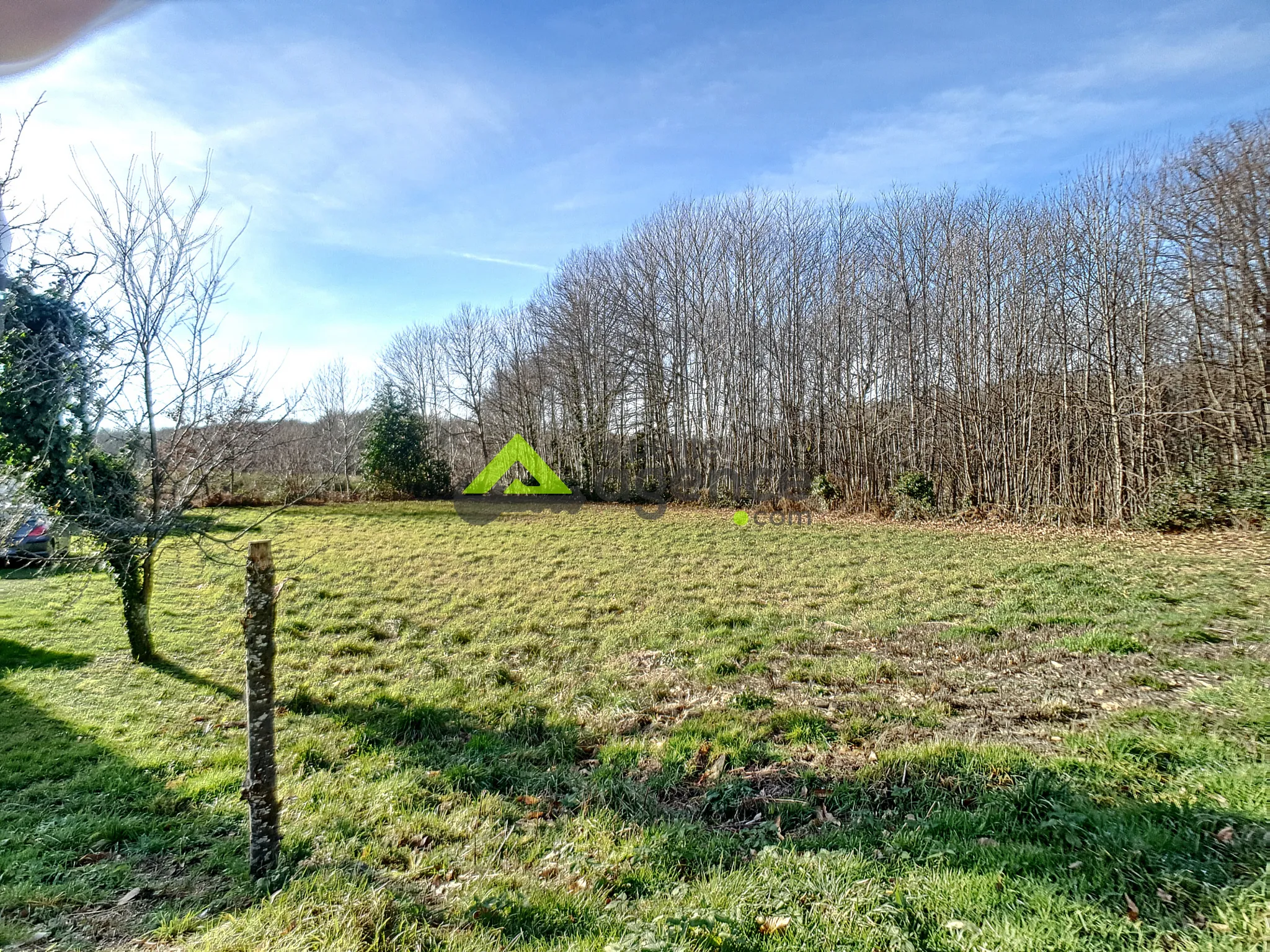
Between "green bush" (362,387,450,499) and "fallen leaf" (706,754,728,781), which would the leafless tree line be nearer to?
"green bush" (362,387,450,499)

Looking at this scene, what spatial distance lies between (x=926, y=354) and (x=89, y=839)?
1940 cm

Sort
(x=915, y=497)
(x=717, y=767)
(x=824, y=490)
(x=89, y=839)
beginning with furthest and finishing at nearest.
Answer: (x=824, y=490), (x=915, y=497), (x=717, y=767), (x=89, y=839)

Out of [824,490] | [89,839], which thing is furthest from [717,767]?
[824,490]

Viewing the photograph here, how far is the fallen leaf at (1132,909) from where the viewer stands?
197cm

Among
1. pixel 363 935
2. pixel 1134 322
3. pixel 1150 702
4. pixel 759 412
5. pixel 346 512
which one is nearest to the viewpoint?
pixel 363 935

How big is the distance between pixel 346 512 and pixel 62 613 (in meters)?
11.9

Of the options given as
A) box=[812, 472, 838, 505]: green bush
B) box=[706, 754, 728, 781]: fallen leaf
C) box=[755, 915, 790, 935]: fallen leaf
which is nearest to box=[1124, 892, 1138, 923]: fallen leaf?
box=[755, 915, 790, 935]: fallen leaf

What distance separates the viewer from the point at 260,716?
2.77 m

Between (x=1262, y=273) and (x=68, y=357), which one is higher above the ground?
(x=1262, y=273)

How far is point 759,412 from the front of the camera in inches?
807

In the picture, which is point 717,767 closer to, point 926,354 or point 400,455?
point 926,354

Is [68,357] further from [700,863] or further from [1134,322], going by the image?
[1134,322]

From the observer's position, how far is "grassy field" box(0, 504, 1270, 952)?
2189 mm

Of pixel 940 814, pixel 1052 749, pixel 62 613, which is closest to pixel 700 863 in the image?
pixel 940 814
